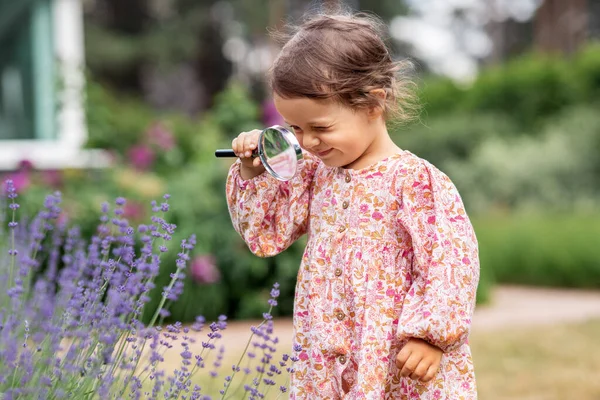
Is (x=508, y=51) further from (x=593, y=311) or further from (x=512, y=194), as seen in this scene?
(x=593, y=311)

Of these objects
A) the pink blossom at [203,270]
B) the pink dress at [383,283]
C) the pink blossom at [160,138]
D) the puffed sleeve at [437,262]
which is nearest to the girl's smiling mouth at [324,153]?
the pink dress at [383,283]

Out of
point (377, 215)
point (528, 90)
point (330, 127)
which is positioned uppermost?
point (528, 90)

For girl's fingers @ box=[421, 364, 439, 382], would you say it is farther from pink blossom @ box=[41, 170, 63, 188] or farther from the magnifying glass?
pink blossom @ box=[41, 170, 63, 188]

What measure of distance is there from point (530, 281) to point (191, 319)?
4282mm

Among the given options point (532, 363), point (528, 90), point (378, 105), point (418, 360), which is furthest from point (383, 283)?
point (528, 90)

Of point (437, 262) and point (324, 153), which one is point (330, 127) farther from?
point (437, 262)

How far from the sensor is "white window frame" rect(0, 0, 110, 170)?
8125 mm

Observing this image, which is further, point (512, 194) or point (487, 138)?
point (487, 138)

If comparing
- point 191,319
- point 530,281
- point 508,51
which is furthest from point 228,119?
point 508,51

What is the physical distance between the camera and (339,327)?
2359 millimetres

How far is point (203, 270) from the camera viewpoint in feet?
19.4

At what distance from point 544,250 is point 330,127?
686cm

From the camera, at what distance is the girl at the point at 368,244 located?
2244mm

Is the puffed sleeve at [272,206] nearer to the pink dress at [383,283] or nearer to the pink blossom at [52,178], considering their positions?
the pink dress at [383,283]
